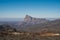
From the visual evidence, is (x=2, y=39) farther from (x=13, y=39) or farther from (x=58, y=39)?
(x=58, y=39)

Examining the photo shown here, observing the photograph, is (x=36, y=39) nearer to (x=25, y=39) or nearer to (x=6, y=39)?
(x=25, y=39)

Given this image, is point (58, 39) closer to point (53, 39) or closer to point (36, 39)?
point (53, 39)

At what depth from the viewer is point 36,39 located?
2908cm

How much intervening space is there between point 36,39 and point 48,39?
2682 mm

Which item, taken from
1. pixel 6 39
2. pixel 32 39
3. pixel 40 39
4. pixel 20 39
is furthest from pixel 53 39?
pixel 6 39

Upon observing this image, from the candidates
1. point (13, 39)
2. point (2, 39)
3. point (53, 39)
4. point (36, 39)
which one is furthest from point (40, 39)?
point (2, 39)

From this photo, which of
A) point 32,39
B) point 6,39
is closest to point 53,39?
point 32,39

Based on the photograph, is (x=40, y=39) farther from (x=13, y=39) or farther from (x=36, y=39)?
(x=13, y=39)

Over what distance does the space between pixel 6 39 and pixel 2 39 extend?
104cm

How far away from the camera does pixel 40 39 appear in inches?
1147

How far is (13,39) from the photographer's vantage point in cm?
2797

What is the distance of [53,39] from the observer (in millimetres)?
28484

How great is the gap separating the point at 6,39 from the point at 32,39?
5.80 meters

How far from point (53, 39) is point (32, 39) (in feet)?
15.4
